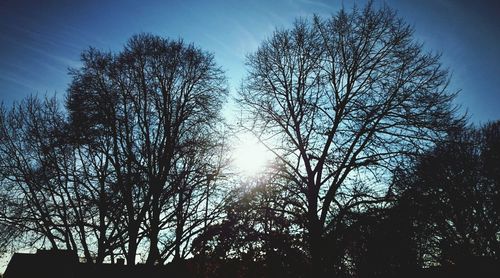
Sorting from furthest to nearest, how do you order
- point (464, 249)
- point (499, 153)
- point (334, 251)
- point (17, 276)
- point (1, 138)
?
point (17, 276)
point (464, 249)
point (499, 153)
point (1, 138)
point (334, 251)

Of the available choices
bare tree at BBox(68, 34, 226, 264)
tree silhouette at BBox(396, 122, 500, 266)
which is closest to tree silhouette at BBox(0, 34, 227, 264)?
bare tree at BBox(68, 34, 226, 264)

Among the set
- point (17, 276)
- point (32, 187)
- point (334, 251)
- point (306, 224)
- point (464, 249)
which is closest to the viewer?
point (334, 251)

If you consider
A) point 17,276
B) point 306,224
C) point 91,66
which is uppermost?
point 91,66

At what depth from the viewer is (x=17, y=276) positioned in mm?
31078

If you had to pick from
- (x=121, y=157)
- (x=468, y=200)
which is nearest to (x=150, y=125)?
(x=121, y=157)

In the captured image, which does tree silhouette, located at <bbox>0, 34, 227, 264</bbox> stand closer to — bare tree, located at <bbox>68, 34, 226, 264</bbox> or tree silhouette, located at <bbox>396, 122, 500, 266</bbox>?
bare tree, located at <bbox>68, 34, 226, 264</bbox>

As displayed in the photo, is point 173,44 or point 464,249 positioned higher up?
point 173,44

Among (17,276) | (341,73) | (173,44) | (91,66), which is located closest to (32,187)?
(91,66)

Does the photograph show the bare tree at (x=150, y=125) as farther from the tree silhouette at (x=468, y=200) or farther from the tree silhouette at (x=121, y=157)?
Result: the tree silhouette at (x=468, y=200)

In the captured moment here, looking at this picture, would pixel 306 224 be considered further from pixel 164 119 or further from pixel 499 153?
pixel 499 153

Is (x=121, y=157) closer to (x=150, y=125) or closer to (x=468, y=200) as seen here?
(x=150, y=125)

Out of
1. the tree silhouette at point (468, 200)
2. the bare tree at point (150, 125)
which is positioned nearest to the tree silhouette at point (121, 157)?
the bare tree at point (150, 125)

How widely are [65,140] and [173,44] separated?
649 centimetres

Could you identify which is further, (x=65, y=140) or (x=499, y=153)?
(x=499, y=153)
